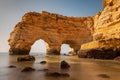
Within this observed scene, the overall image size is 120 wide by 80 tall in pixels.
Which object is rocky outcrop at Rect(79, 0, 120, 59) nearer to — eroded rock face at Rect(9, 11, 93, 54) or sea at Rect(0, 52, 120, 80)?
sea at Rect(0, 52, 120, 80)

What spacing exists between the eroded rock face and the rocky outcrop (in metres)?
26.2

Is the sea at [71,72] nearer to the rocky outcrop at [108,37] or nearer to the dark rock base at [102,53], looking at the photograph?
the dark rock base at [102,53]

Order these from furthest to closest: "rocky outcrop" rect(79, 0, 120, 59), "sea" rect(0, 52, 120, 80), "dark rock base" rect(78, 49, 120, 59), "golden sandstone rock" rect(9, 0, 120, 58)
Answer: "golden sandstone rock" rect(9, 0, 120, 58) < "rocky outcrop" rect(79, 0, 120, 59) < "dark rock base" rect(78, 49, 120, 59) < "sea" rect(0, 52, 120, 80)

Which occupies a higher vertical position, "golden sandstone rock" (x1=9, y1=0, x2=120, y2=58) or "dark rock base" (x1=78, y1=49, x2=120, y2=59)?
"golden sandstone rock" (x1=9, y1=0, x2=120, y2=58)

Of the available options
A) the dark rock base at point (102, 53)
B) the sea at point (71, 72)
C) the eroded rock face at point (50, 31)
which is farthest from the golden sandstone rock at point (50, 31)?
the sea at point (71, 72)

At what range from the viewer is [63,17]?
52969mm

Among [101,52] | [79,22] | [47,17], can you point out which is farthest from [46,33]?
[101,52]

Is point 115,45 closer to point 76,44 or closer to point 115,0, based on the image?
point 115,0

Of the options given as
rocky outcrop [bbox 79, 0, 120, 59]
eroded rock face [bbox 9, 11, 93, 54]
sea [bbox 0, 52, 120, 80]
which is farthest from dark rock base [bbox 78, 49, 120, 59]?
eroded rock face [bbox 9, 11, 93, 54]

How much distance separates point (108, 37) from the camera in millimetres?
19906

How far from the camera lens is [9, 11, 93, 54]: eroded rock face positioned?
45.6 meters

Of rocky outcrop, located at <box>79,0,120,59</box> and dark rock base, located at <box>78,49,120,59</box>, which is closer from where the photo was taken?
dark rock base, located at <box>78,49,120,59</box>

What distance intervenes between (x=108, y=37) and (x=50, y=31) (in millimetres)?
31109

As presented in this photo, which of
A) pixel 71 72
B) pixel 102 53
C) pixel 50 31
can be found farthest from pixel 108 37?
pixel 50 31
